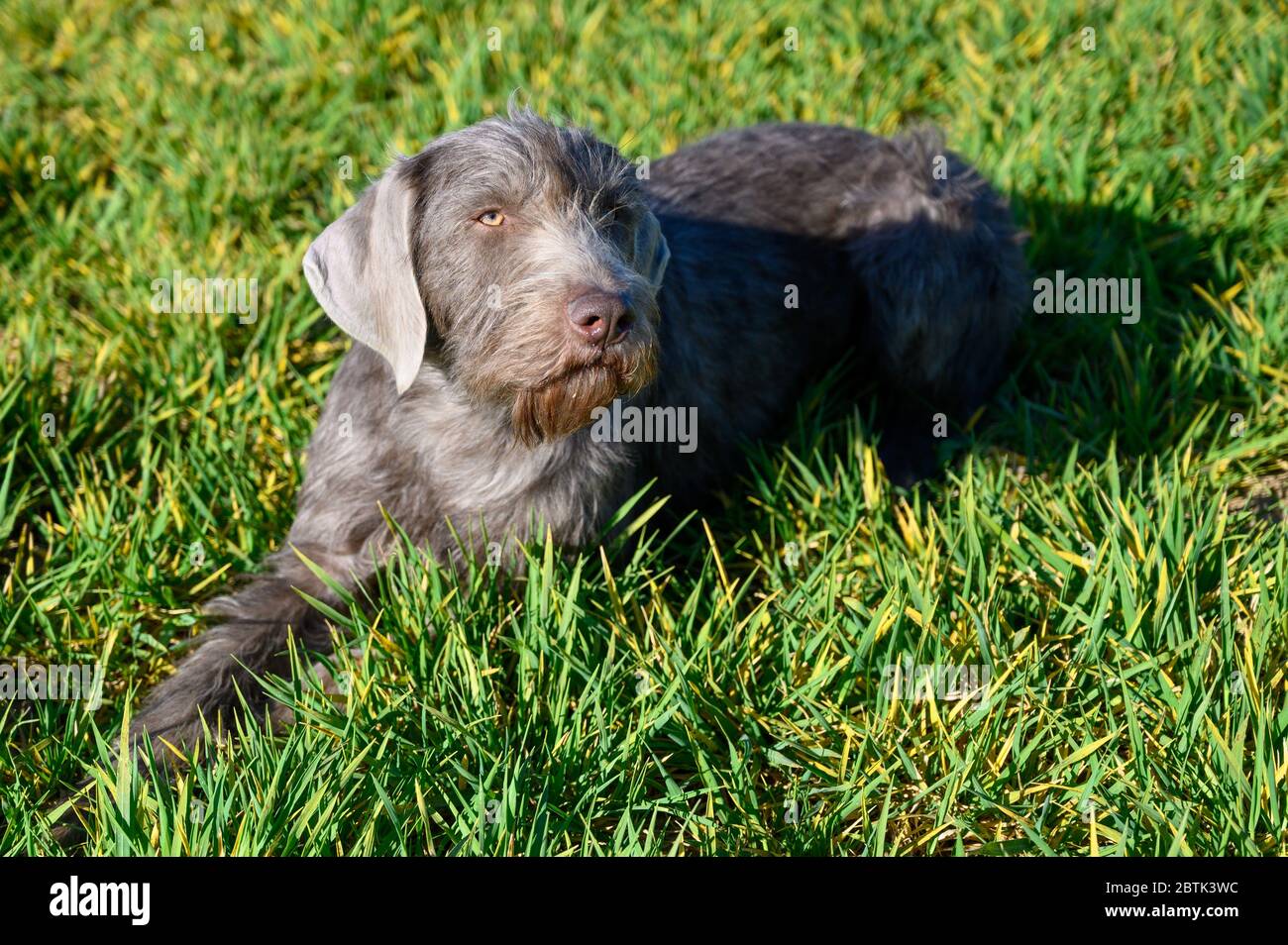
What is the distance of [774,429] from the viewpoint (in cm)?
486

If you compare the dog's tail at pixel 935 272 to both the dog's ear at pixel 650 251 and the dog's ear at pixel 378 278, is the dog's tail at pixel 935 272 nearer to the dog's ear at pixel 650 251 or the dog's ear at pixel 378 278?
the dog's ear at pixel 650 251

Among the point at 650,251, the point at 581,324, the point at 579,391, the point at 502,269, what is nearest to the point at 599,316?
the point at 581,324

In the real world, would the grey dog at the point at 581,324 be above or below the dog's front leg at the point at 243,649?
above

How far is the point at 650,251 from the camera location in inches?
152

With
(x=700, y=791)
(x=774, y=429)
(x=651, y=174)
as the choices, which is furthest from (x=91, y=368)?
(x=700, y=791)

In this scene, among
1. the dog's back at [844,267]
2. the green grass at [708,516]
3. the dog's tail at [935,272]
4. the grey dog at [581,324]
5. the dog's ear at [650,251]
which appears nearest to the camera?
the green grass at [708,516]

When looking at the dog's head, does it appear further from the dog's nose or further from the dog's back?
the dog's back

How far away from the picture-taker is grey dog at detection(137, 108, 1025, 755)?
11.6 feet

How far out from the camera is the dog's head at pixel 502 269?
343 centimetres

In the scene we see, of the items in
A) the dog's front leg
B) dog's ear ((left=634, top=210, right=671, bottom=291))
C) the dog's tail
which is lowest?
the dog's front leg

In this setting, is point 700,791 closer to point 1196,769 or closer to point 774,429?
point 1196,769

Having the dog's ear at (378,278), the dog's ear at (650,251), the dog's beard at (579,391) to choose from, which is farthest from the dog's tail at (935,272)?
the dog's ear at (378,278)

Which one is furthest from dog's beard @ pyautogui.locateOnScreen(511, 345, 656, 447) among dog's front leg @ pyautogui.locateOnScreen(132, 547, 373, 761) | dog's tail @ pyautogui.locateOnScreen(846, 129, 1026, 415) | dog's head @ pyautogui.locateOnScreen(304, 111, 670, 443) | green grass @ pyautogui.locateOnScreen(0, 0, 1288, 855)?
dog's tail @ pyautogui.locateOnScreen(846, 129, 1026, 415)

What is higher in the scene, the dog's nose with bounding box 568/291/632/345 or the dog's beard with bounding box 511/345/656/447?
the dog's nose with bounding box 568/291/632/345
